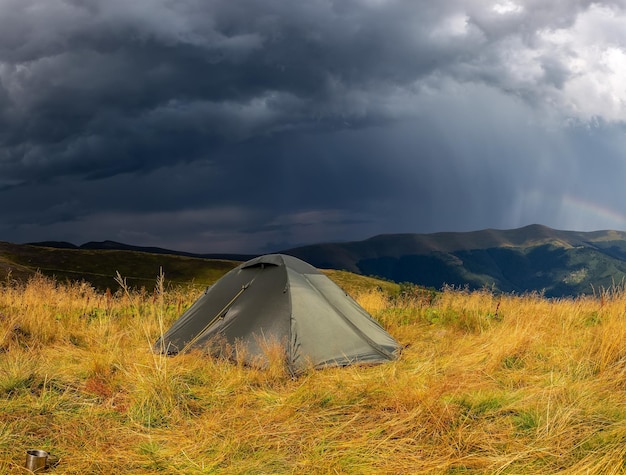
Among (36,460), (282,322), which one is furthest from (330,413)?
(282,322)

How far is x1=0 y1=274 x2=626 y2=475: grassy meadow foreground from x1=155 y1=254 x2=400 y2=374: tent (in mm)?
584

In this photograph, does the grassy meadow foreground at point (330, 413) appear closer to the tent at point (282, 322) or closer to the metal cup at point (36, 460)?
the metal cup at point (36, 460)

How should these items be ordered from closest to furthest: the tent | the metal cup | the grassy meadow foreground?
the metal cup
the grassy meadow foreground
the tent

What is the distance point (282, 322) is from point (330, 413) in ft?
10.8

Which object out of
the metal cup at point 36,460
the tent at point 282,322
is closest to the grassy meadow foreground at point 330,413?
the metal cup at point 36,460

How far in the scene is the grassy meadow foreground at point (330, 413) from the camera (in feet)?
13.9

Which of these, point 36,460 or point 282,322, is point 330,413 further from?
point 282,322

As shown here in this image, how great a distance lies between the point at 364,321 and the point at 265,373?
3.09 metres

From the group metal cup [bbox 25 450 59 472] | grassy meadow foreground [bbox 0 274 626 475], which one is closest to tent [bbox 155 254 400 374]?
grassy meadow foreground [bbox 0 274 626 475]

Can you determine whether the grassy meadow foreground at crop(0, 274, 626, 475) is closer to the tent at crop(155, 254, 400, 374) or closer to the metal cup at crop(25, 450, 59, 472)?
the metal cup at crop(25, 450, 59, 472)

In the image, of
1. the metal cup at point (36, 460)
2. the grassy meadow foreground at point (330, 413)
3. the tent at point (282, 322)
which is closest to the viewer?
the metal cup at point (36, 460)

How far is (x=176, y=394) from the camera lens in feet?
18.9

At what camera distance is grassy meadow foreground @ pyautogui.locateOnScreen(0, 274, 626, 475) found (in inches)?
166

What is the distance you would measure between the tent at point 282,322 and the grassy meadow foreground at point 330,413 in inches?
23.0
